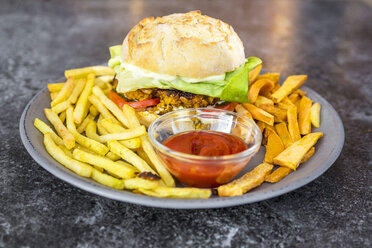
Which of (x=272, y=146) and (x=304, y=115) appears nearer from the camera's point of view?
(x=272, y=146)

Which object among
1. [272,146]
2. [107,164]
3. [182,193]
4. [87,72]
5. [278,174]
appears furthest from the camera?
[87,72]

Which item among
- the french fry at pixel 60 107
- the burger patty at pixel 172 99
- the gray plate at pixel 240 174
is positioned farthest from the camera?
the french fry at pixel 60 107

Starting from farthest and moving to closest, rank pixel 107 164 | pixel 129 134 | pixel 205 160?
pixel 129 134
pixel 107 164
pixel 205 160

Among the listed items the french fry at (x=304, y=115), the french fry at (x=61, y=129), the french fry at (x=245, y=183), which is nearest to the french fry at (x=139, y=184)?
→ the french fry at (x=245, y=183)

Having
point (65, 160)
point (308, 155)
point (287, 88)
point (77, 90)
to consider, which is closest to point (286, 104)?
point (287, 88)

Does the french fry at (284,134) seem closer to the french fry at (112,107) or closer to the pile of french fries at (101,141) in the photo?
the pile of french fries at (101,141)

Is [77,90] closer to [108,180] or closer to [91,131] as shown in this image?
[91,131]

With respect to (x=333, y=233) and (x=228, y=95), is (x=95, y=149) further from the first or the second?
(x=333, y=233)
